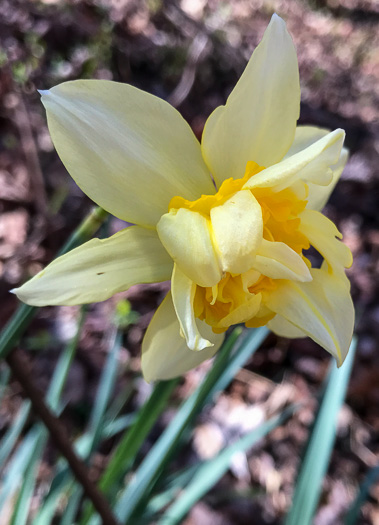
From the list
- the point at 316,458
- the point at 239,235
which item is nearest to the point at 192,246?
the point at 239,235

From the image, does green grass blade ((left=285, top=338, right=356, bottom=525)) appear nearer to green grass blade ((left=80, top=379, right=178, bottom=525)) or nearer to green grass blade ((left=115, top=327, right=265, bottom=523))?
green grass blade ((left=115, top=327, right=265, bottom=523))

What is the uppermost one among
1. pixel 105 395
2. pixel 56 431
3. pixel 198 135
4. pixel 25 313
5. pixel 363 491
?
pixel 25 313

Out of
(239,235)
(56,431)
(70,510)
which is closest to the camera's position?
(239,235)

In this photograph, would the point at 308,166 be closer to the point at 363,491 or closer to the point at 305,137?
the point at 305,137

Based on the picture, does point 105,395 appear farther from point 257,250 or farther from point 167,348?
point 257,250

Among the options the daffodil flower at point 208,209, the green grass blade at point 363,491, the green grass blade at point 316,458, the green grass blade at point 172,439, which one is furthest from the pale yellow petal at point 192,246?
the green grass blade at point 363,491

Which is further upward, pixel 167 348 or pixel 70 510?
pixel 167 348

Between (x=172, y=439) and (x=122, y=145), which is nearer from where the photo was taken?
(x=122, y=145)

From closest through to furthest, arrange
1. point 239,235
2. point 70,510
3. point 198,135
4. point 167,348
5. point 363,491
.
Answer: point 239,235, point 167,348, point 363,491, point 70,510, point 198,135
